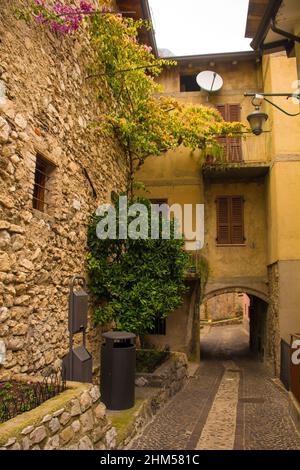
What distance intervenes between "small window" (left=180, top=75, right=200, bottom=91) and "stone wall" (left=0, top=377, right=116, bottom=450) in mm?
12596

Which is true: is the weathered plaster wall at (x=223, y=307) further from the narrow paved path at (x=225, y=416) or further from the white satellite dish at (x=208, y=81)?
the white satellite dish at (x=208, y=81)

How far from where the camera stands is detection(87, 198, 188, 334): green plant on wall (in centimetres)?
712

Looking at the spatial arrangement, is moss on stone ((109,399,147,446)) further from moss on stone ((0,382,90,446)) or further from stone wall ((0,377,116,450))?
moss on stone ((0,382,90,446))

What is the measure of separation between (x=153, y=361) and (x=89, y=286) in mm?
2943

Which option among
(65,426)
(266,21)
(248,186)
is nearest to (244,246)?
(248,186)

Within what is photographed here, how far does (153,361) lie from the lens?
355 inches

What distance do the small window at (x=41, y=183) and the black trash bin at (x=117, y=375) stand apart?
7.77ft

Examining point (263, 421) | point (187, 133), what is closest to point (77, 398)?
point (263, 421)

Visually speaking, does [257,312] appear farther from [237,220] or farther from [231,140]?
[231,140]

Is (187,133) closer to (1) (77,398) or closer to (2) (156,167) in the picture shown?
(2) (156,167)

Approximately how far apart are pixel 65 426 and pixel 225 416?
13.5ft

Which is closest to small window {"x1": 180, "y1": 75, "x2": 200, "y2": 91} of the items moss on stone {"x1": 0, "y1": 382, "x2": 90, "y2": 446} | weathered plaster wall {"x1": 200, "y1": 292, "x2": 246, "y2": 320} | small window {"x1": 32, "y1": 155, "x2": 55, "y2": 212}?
small window {"x1": 32, "y1": 155, "x2": 55, "y2": 212}

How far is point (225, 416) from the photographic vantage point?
680cm
